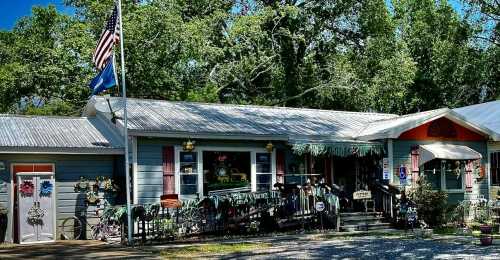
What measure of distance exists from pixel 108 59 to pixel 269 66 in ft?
61.8

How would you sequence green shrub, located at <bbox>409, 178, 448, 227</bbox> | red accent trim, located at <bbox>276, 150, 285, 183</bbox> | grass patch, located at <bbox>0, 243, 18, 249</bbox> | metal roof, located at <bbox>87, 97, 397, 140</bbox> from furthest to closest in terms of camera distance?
red accent trim, located at <bbox>276, 150, 285, 183</bbox> < green shrub, located at <bbox>409, 178, 448, 227</bbox> < metal roof, located at <bbox>87, 97, 397, 140</bbox> < grass patch, located at <bbox>0, 243, 18, 249</bbox>

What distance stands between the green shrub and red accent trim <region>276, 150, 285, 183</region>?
12.4ft

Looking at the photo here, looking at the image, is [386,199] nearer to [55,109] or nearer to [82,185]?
[82,185]

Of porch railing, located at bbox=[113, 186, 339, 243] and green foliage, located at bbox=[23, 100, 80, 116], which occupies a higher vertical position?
green foliage, located at bbox=[23, 100, 80, 116]

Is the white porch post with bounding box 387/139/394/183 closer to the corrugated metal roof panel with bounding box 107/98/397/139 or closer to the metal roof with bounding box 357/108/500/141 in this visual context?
the metal roof with bounding box 357/108/500/141

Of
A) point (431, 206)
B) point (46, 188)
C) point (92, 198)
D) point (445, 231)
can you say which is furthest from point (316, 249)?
point (46, 188)

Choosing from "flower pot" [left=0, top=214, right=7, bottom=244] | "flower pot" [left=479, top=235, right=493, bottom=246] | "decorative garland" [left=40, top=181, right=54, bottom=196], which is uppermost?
"decorative garland" [left=40, top=181, right=54, bottom=196]

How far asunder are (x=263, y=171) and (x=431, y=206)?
4823 millimetres

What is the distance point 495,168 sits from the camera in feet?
71.9

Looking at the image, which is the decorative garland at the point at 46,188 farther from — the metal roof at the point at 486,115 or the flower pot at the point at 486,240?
the metal roof at the point at 486,115

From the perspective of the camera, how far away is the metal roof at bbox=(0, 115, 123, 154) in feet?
51.6

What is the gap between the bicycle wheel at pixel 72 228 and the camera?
1625 cm

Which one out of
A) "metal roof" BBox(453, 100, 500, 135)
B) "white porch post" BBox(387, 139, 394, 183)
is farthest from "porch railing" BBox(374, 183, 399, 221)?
"metal roof" BBox(453, 100, 500, 135)

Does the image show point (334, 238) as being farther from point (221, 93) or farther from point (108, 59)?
point (221, 93)
